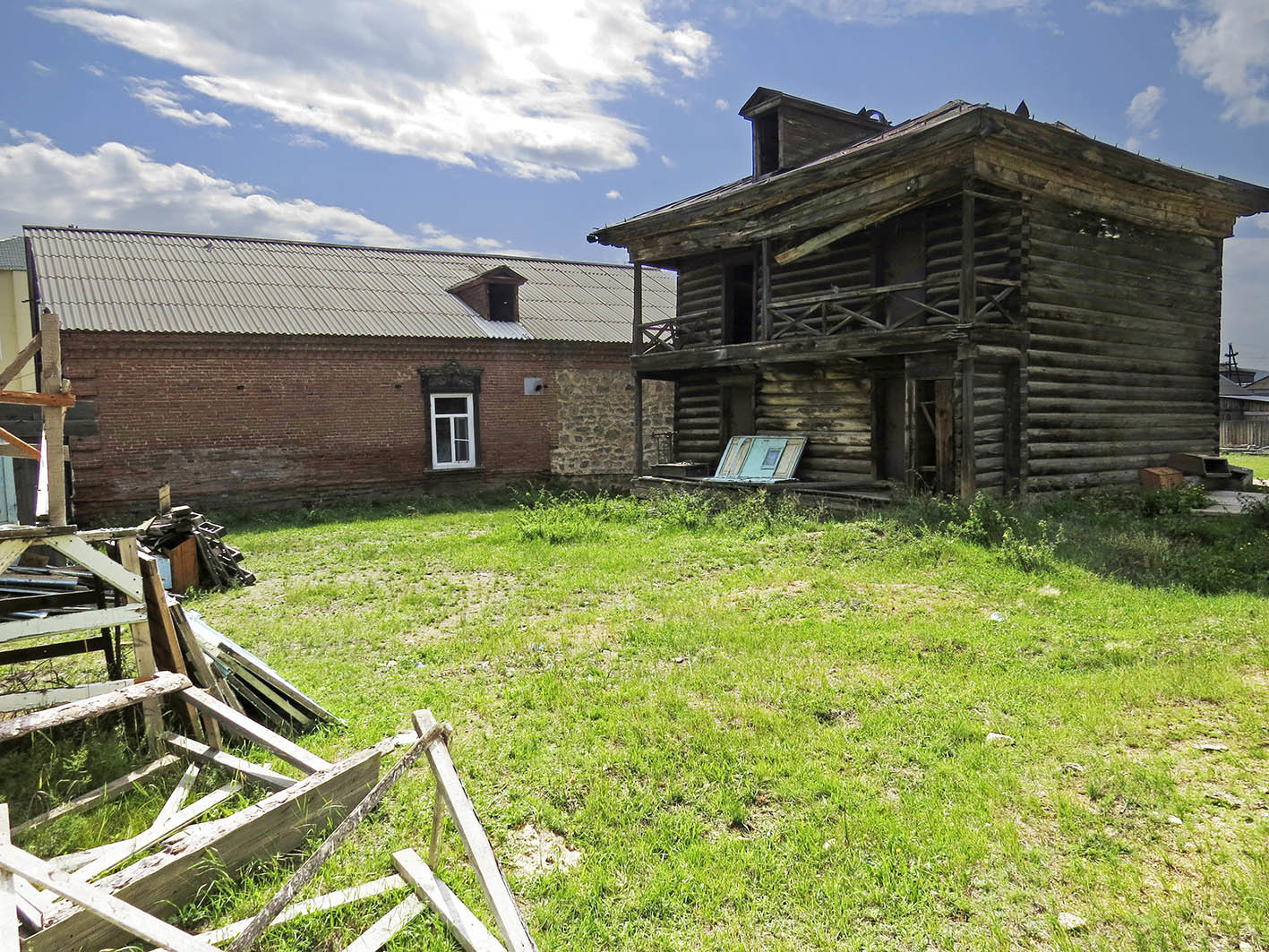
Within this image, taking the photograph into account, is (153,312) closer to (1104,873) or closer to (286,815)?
(286,815)

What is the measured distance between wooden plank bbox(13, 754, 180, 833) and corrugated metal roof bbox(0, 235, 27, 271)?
20.0 meters

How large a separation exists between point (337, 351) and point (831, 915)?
15.6 metres

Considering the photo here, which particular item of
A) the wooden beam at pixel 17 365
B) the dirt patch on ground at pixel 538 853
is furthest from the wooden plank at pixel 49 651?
the dirt patch on ground at pixel 538 853

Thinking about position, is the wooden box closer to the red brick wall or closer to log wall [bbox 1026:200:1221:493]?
log wall [bbox 1026:200:1221:493]

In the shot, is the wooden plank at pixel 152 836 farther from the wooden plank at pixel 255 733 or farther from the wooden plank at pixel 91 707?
the wooden plank at pixel 91 707

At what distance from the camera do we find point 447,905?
293 centimetres

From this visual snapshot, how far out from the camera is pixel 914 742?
14.1 ft

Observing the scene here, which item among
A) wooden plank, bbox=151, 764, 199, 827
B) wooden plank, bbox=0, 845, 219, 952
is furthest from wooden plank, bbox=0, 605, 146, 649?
wooden plank, bbox=0, 845, 219, 952

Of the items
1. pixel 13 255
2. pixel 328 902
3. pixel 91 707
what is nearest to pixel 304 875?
pixel 328 902

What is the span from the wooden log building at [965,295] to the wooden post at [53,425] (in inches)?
377

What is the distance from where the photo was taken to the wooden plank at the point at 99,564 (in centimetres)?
381

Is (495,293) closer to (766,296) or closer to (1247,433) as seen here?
(766,296)

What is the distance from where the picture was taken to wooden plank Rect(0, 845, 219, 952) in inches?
93.2

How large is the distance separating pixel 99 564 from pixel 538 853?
2695mm
